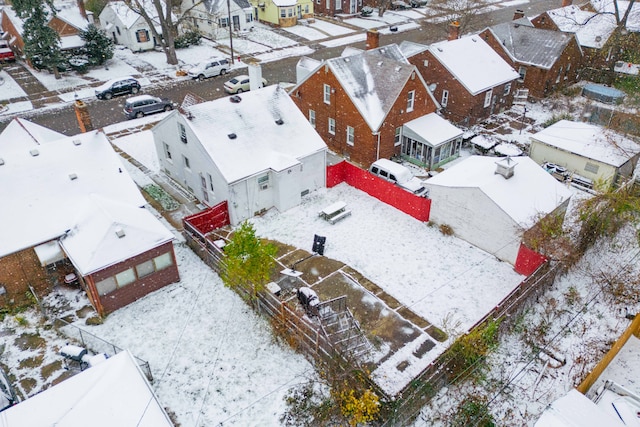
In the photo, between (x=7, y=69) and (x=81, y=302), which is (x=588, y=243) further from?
(x=7, y=69)

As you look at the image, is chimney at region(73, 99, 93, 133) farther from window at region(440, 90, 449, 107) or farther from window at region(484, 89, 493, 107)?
window at region(484, 89, 493, 107)

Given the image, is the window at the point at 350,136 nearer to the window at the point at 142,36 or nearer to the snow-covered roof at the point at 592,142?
the snow-covered roof at the point at 592,142

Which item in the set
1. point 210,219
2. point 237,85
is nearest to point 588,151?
point 210,219

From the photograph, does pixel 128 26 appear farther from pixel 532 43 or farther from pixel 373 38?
pixel 532 43

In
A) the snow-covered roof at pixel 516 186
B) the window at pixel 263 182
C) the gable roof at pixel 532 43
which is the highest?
the gable roof at pixel 532 43

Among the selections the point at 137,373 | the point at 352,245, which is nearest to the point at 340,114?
the point at 352,245

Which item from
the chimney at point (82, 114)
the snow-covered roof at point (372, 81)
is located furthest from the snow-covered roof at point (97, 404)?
the snow-covered roof at point (372, 81)

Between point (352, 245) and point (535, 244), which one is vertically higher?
point (535, 244)
